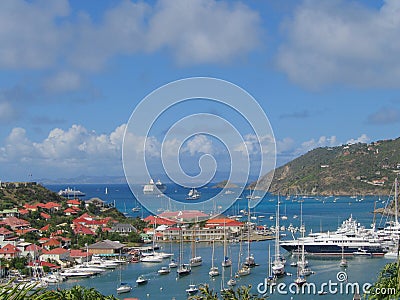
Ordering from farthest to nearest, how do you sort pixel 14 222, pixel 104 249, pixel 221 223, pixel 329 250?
pixel 221 223, pixel 14 222, pixel 329 250, pixel 104 249

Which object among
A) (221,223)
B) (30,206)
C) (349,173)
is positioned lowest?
(221,223)

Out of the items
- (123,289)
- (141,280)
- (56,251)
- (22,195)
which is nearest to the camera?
(123,289)

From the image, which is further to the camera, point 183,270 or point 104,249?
point 104,249

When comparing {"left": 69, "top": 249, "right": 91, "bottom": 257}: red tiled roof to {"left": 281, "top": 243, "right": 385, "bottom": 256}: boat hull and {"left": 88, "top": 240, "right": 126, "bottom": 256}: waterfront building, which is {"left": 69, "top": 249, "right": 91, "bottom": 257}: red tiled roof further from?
{"left": 281, "top": 243, "right": 385, "bottom": 256}: boat hull

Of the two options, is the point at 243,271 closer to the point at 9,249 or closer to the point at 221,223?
the point at 9,249

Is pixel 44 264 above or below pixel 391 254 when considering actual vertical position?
below

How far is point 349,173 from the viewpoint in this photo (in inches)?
1911

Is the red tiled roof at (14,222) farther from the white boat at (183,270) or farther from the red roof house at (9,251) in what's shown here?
the white boat at (183,270)

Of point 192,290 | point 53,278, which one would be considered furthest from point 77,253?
point 192,290

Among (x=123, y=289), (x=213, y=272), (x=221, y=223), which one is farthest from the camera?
(x=221, y=223)

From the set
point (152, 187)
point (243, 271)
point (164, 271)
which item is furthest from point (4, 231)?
point (152, 187)

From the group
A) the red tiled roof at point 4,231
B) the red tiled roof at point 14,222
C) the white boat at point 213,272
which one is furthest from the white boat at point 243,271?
the red tiled roof at point 14,222

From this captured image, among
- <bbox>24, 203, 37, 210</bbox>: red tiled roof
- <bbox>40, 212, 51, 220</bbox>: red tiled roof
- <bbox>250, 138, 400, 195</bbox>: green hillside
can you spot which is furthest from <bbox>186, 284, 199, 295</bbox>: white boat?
<bbox>250, 138, 400, 195</bbox>: green hillside

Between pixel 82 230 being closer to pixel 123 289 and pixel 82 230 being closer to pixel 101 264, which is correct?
pixel 101 264
